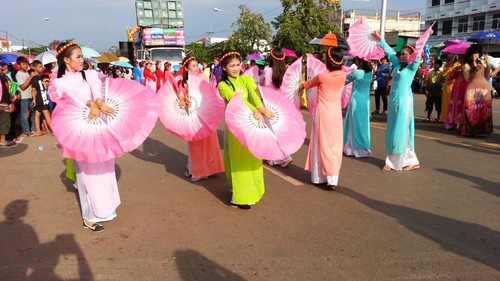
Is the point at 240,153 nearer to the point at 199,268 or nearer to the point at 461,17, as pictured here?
the point at 199,268

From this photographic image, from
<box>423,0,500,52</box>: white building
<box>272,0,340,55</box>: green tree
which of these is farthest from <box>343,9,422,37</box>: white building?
<box>272,0,340,55</box>: green tree

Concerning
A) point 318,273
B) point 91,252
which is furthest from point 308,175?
point 91,252

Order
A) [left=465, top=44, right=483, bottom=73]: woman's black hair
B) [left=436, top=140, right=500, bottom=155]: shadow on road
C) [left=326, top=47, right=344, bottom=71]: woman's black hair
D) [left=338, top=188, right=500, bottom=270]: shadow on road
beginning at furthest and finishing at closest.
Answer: [left=465, top=44, right=483, bottom=73]: woman's black hair
[left=436, top=140, right=500, bottom=155]: shadow on road
[left=326, top=47, right=344, bottom=71]: woman's black hair
[left=338, top=188, right=500, bottom=270]: shadow on road

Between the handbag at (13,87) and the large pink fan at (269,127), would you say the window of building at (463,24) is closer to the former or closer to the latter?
the handbag at (13,87)

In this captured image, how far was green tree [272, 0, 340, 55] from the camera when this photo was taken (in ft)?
73.8

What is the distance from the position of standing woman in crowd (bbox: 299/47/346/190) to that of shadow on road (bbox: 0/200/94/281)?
9.75ft

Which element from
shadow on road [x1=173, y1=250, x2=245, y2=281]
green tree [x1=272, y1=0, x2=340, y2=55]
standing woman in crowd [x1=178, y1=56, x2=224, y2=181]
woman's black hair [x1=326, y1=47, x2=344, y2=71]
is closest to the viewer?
shadow on road [x1=173, y1=250, x2=245, y2=281]

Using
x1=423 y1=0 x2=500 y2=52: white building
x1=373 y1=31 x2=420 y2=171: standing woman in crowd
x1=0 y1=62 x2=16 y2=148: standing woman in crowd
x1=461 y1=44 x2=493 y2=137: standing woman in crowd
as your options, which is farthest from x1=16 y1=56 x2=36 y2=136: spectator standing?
x1=423 y1=0 x2=500 y2=52: white building

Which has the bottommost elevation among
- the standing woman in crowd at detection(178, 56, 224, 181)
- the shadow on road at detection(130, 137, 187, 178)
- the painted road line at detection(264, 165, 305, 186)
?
the painted road line at detection(264, 165, 305, 186)

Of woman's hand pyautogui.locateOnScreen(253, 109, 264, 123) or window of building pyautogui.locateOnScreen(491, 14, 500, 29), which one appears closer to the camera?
woman's hand pyautogui.locateOnScreen(253, 109, 264, 123)

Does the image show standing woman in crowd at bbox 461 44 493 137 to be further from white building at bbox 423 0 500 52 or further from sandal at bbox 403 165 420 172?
white building at bbox 423 0 500 52

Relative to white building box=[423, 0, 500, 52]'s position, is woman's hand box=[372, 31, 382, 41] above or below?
below

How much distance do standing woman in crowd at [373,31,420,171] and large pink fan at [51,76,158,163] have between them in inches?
140

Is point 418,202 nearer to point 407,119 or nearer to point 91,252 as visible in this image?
point 407,119
